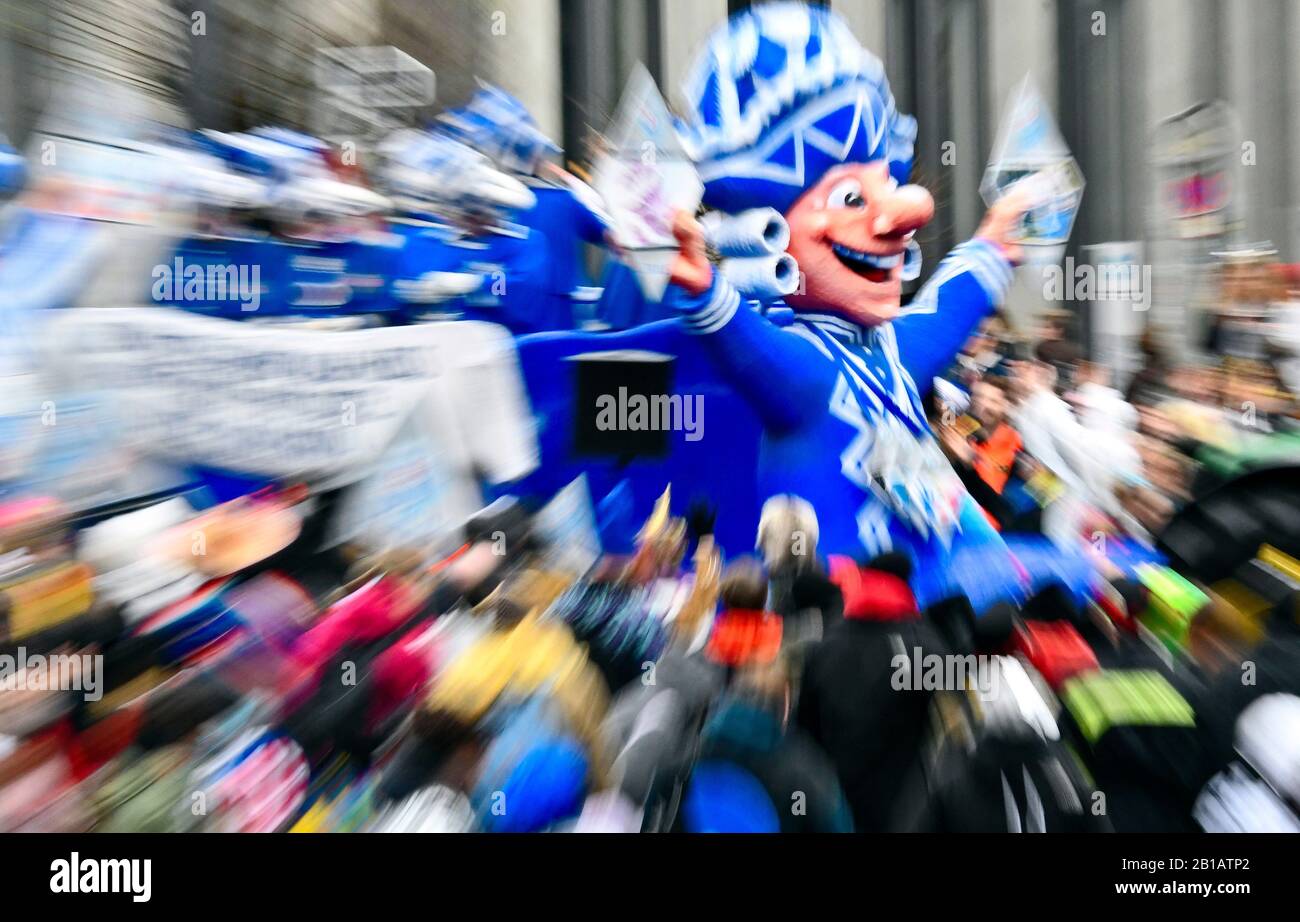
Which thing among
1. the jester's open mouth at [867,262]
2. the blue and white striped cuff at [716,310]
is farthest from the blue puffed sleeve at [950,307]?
the blue and white striped cuff at [716,310]

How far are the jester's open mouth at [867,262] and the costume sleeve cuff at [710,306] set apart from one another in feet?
1.03

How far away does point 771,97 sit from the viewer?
235 centimetres

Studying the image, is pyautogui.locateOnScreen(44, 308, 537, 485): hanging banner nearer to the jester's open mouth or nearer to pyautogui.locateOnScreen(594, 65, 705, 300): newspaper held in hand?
pyautogui.locateOnScreen(594, 65, 705, 300): newspaper held in hand

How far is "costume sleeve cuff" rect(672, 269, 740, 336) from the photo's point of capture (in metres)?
2.25

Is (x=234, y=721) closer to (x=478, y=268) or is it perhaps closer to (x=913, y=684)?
(x=478, y=268)

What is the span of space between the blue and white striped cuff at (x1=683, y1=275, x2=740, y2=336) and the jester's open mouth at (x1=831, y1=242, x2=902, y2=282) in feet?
1.03

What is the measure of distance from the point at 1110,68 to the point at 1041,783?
65.8 inches

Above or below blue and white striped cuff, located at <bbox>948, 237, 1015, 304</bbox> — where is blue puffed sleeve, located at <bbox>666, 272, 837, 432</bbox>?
below

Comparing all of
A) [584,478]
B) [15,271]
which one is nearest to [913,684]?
[584,478]

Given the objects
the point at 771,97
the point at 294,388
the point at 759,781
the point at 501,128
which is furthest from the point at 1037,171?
the point at 294,388

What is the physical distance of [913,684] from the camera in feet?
7.10

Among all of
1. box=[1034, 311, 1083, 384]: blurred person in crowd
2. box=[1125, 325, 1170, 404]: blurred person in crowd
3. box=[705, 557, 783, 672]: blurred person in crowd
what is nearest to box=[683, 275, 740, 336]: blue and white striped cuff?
box=[705, 557, 783, 672]: blurred person in crowd

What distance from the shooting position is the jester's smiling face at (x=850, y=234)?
2.37 meters

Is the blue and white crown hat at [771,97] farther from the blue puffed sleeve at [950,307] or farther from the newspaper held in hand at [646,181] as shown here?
the blue puffed sleeve at [950,307]
